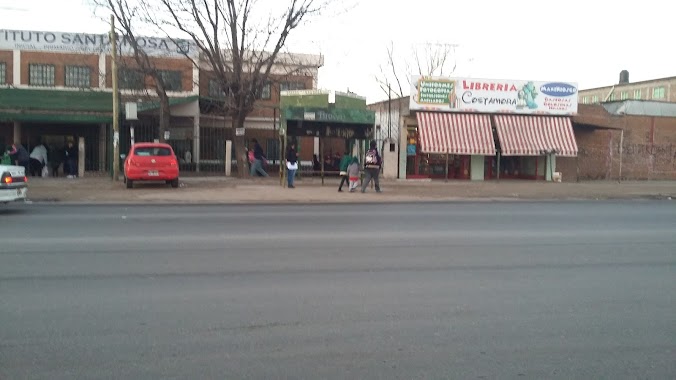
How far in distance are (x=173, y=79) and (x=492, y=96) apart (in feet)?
54.4

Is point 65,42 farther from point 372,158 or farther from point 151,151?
point 372,158

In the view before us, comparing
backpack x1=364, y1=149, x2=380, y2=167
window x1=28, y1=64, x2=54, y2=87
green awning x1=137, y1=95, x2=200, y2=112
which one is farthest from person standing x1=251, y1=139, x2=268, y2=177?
Result: window x1=28, y1=64, x2=54, y2=87

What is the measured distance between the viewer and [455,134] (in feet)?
85.4

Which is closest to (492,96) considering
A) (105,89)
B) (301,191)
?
(301,191)

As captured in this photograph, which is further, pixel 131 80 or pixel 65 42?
pixel 65 42

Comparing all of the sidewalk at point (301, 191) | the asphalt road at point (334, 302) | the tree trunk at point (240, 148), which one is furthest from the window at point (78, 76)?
the asphalt road at point (334, 302)

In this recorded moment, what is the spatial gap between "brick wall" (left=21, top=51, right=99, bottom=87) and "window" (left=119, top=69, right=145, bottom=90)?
2.08m

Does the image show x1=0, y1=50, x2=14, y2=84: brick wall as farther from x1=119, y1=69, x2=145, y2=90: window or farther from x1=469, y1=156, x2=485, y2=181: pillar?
x1=469, y1=156, x2=485, y2=181: pillar

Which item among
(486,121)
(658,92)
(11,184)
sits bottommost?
(11,184)

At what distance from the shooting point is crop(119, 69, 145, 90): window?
28781 mm

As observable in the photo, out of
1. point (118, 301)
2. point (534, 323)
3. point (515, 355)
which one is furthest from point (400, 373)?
point (118, 301)

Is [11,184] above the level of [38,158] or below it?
below

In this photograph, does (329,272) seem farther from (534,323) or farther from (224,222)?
(224,222)

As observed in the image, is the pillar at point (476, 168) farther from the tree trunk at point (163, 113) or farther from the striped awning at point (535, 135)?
the tree trunk at point (163, 113)
